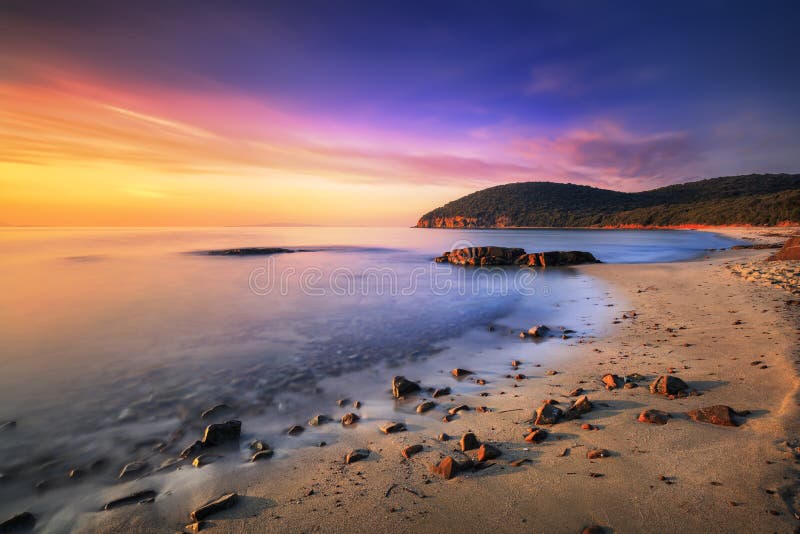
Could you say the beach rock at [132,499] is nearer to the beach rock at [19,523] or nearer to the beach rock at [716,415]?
the beach rock at [19,523]

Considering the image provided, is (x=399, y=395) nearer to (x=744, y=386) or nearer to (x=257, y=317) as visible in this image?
(x=744, y=386)

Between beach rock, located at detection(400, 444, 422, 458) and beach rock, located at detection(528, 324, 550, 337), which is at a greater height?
beach rock, located at detection(400, 444, 422, 458)

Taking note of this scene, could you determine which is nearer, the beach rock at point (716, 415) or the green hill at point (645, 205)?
the beach rock at point (716, 415)

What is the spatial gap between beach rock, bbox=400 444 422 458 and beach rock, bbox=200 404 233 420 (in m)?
3.32

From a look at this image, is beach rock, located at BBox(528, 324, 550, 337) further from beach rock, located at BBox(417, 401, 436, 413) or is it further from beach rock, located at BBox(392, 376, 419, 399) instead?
beach rock, located at BBox(417, 401, 436, 413)

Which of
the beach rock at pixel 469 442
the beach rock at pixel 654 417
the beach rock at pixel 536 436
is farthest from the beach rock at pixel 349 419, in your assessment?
the beach rock at pixel 654 417

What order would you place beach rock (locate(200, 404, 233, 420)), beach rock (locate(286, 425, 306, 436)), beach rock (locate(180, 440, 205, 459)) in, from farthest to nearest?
beach rock (locate(200, 404, 233, 420))
beach rock (locate(286, 425, 306, 436))
beach rock (locate(180, 440, 205, 459))

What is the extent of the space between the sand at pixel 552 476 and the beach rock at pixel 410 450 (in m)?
0.08

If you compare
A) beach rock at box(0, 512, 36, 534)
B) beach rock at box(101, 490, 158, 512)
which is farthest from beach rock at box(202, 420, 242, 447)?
beach rock at box(0, 512, 36, 534)

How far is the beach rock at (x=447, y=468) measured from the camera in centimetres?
358

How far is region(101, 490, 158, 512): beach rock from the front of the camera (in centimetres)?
368

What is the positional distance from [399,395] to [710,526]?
13.4ft

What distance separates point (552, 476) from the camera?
3.45 m

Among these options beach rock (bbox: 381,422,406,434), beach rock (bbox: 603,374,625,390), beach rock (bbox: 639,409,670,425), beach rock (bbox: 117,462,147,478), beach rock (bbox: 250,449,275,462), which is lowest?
beach rock (bbox: 117,462,147,478)
